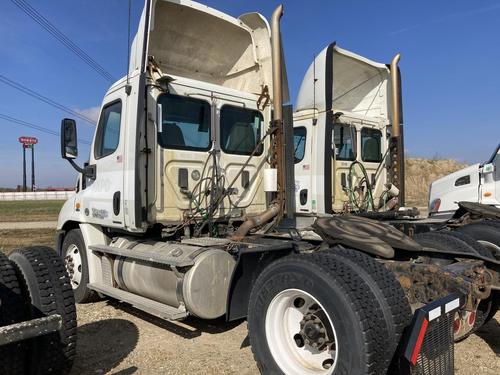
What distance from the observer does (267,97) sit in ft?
20.9

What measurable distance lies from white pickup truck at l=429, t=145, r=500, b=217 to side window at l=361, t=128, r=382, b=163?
1387mm

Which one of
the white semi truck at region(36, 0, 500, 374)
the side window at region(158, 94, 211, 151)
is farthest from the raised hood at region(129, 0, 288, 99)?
the side window at region(158, 94, 211, 151)

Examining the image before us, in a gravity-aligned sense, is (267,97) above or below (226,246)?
above

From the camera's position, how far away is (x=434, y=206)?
29.4 ft

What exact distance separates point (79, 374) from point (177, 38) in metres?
4.16

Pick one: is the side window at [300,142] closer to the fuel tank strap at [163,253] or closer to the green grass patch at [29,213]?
the fuel tank strap at [163,253]

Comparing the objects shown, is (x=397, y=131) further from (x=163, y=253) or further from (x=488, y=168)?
(x=163, y=253)

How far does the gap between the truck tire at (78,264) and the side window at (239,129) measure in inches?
92.3

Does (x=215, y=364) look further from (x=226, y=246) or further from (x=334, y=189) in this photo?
(x=334, y=189)

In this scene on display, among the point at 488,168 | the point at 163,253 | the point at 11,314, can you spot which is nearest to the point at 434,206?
the point at 488,168

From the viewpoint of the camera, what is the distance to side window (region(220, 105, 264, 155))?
602 cm

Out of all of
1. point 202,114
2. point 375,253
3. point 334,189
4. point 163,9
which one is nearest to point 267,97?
point 202,114

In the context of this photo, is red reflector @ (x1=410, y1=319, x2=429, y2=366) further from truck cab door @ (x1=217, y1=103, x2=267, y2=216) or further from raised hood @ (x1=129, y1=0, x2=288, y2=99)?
raised hood @ (x1=129, y1=0, x2=288, y2=99)

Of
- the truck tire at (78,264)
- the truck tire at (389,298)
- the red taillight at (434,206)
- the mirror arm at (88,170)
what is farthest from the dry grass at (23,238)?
the truck tire at (389,298)
